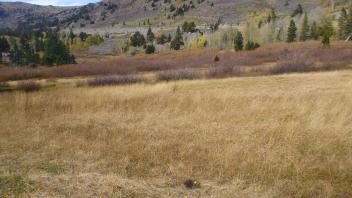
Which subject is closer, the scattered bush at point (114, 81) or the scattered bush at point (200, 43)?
the scattered bush at point (114, 81)

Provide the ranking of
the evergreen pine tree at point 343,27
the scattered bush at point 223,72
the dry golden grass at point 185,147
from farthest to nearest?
1. the evergreen pine tree at point 343,27
2. the scattered bush at point 223,72
3. the dry golden grass at point 185,147

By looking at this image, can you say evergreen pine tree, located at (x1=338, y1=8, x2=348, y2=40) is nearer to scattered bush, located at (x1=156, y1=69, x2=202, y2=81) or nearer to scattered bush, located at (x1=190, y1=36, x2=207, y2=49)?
scattered bush, located at (x1=190, y1=36, x2=207, y2=49)

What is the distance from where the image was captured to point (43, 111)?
16562mm

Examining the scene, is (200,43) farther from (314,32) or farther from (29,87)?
(29,87)

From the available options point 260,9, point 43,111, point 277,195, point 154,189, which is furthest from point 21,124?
point 260,9

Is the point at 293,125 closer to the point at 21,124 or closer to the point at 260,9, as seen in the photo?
the point at 21,124

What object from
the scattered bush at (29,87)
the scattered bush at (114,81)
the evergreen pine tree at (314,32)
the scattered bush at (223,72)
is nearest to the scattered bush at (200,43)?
the evergreen pine tree at (314,32)

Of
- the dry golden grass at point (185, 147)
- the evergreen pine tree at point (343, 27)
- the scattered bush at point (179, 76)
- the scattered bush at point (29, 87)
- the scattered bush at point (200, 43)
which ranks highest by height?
the evergreen pine tree at point (343, 27)

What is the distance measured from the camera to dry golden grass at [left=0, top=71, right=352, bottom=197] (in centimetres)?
775

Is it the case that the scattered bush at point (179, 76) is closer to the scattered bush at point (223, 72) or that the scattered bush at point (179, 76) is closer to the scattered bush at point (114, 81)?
the scattered bush at point (223, 72)

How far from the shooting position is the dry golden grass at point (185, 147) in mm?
7750

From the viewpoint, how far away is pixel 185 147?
404 inches

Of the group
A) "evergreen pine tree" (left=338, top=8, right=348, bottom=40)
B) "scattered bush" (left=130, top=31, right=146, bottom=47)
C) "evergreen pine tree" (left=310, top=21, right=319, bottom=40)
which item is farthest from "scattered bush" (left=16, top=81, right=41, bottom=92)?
"scattered bush" (left=130, top=31, right=146, bottom=47)

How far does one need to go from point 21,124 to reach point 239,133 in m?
7.19
